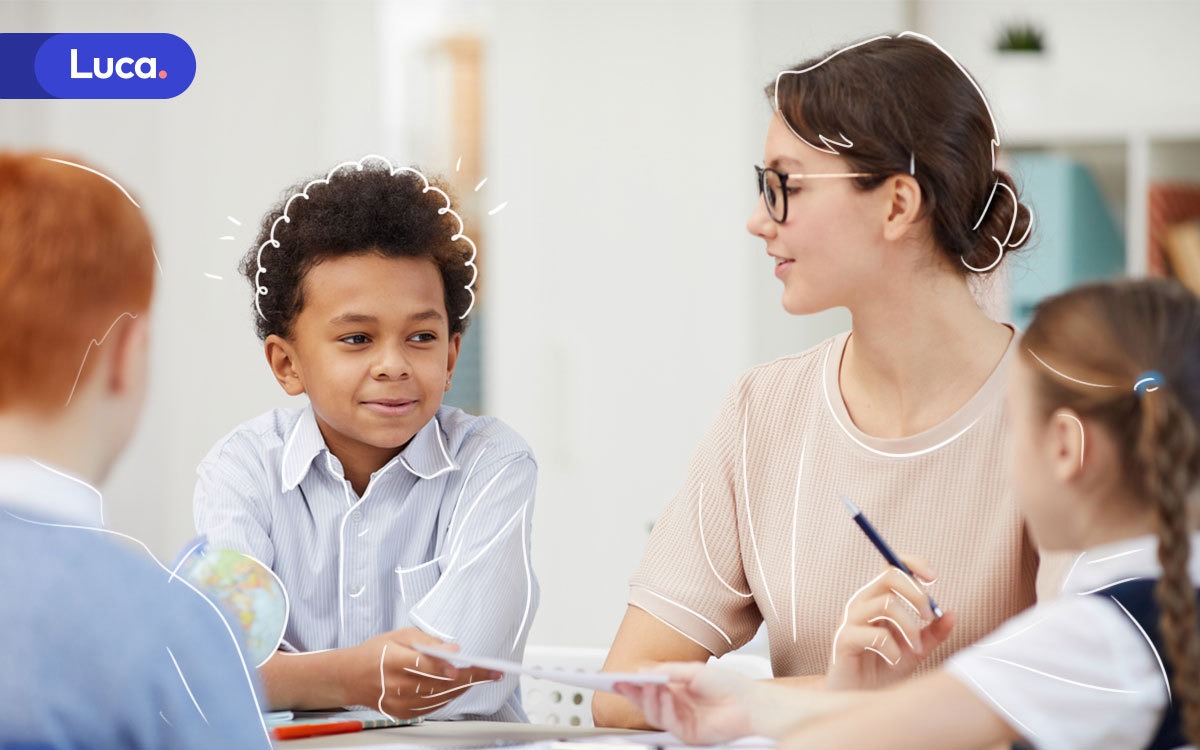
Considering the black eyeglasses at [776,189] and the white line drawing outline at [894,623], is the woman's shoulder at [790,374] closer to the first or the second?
the black eyeglasses at [776,189]

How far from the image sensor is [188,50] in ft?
9.38

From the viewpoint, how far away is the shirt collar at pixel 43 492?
76 centimetres

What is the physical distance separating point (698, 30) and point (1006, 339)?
6.21ft

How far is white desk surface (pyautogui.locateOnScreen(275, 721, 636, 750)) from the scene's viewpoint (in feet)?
3.38

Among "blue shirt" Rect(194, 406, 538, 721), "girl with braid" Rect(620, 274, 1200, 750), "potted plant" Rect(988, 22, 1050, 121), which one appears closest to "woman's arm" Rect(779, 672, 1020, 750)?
"girl with braid" Rect(620, 274, 1200, 750)

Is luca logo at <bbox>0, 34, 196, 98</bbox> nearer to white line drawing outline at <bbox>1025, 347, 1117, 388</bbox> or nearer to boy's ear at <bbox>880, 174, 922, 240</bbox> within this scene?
boy's ear at <bbox>880, 174, 922, 240</bbox>

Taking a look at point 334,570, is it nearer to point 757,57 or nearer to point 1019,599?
point 1019,599

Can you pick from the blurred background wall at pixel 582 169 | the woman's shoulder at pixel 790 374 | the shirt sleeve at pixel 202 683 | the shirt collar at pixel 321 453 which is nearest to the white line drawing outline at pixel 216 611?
the shirt sleeve at pixel 202 683

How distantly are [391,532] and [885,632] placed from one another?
0.51m

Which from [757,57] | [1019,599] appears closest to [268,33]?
[757,57]

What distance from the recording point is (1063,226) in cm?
281

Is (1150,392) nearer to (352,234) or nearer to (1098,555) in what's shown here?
(1098,555)

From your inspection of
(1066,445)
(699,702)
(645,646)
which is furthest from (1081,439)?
(645,646)

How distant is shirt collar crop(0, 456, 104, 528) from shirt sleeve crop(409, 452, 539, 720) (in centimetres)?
46
